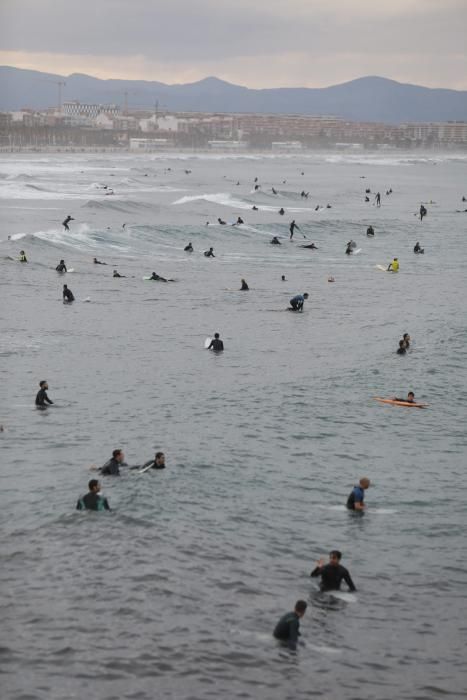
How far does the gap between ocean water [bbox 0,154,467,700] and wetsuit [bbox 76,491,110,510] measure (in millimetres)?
221

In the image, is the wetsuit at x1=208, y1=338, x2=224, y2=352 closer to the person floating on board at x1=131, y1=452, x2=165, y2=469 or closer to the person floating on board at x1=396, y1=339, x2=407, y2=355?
the person floating on board at x1=396, y1=339, x2=407, y2=355

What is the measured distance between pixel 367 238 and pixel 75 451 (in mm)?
49962

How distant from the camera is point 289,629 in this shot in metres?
13.9

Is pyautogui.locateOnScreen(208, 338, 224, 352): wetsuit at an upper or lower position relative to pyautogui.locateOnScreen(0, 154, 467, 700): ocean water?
upper

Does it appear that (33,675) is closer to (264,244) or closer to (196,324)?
Result: (196,324)

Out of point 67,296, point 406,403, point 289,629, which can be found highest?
point 67,296

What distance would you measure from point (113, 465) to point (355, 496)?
5193 mm

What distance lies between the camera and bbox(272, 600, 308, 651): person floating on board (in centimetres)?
1390

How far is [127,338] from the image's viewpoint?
114 feet

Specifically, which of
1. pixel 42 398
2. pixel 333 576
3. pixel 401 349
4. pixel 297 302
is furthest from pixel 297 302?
pixel 333 576

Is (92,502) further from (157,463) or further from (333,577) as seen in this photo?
(333,577)

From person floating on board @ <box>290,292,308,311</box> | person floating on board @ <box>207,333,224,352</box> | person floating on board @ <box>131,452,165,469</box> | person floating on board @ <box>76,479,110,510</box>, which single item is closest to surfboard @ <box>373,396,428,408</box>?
person floating on board @ <box>207,333,224,352</box>

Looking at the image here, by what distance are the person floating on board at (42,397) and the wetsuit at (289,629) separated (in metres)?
13.0

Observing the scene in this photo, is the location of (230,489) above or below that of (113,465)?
below
